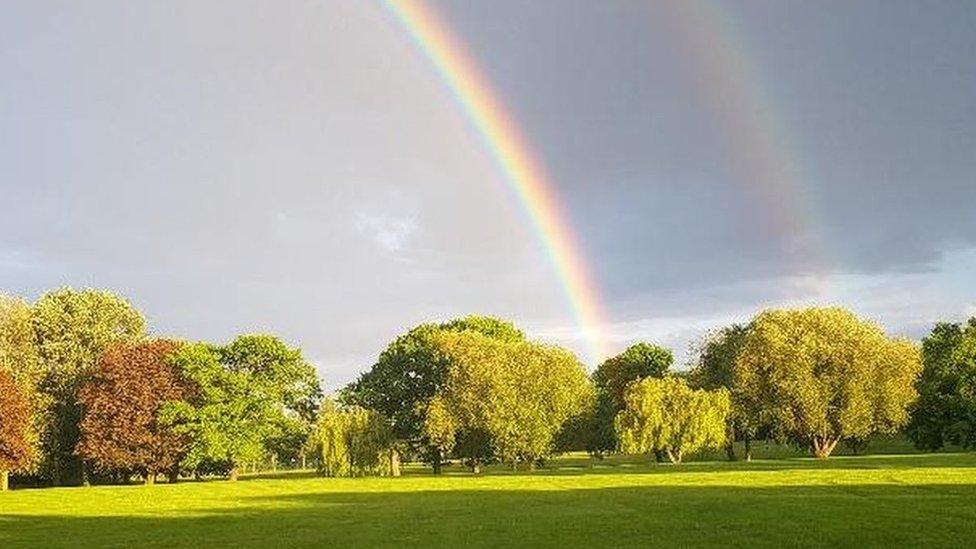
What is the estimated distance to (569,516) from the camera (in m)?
30.0

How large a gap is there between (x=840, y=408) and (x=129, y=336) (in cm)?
7188

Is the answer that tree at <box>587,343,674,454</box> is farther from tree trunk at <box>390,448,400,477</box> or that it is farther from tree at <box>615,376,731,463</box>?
tree trunk at <box>390,448,400,477</box>

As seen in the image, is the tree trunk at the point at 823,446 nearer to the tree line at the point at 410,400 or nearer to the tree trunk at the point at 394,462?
the tree line at the point at 410,400

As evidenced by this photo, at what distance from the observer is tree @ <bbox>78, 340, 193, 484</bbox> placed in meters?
78.2

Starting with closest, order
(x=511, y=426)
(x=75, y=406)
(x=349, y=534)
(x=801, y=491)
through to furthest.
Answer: (x=349, y=534) < (x=801, y=491) < (x=511, y=426) < (x=75, y=406)

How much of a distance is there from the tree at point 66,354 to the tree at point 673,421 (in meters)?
52.5

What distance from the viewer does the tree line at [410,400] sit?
78.8m

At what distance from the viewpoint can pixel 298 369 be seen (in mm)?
88688

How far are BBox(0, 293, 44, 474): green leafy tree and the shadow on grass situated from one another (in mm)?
48911

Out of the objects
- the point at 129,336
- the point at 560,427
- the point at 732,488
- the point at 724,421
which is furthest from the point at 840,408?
the point at 129,336

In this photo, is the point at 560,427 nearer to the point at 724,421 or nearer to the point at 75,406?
the point at 724,421

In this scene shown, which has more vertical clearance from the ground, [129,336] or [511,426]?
[129,336]

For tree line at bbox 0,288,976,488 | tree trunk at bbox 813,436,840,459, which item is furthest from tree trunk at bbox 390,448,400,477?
tree trunk at bbox 813,436,840,459

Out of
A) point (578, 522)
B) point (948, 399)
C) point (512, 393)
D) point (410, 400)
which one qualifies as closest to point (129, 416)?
point (410, 400)
